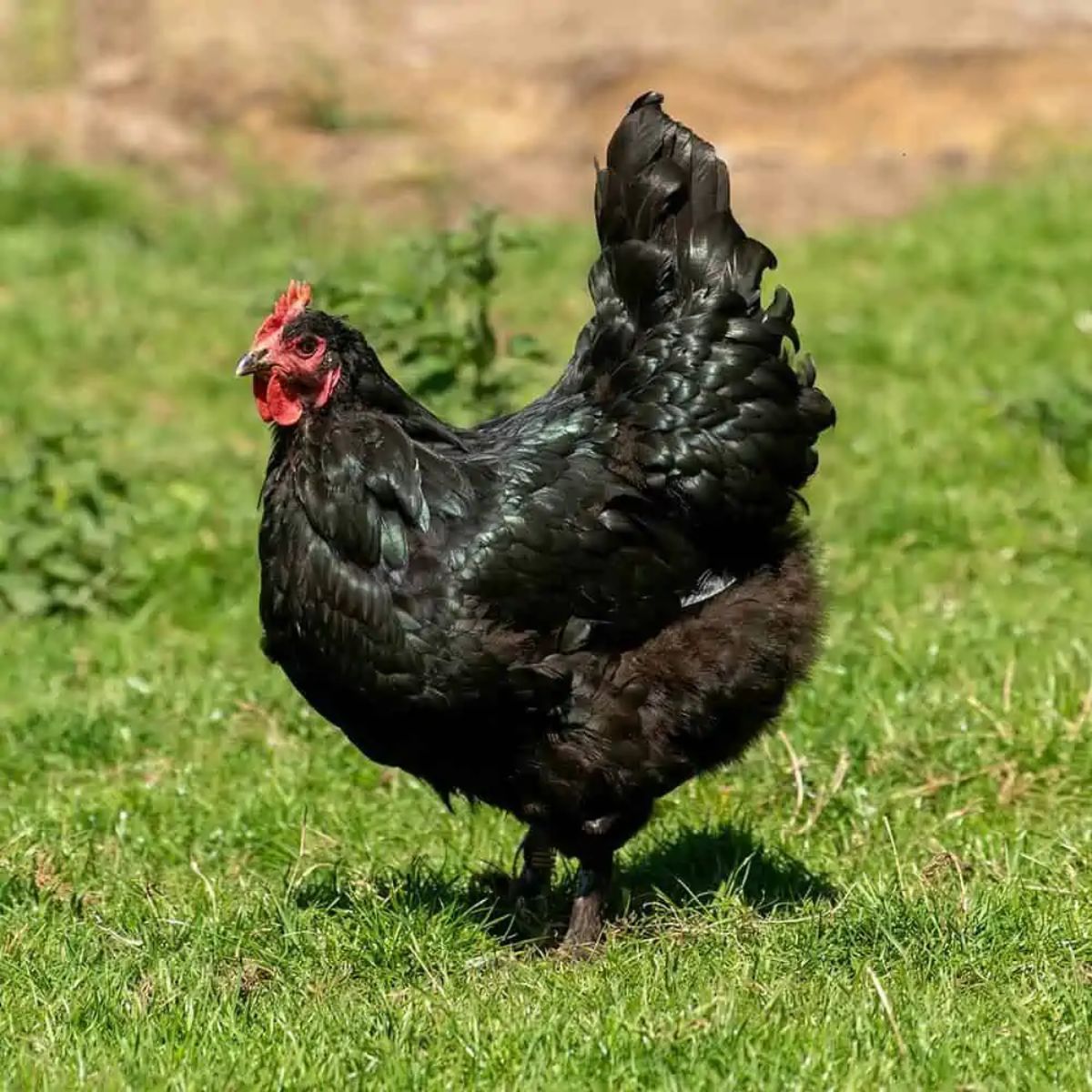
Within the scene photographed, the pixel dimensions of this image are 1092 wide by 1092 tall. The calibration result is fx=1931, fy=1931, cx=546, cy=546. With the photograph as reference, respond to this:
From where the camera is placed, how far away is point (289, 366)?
4785 mm

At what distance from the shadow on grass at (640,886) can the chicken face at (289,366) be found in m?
1.27

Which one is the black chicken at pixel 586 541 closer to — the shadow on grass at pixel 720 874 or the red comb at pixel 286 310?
the red comb at pixel 286 310

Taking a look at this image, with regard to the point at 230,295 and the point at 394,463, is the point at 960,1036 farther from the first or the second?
the point at 230,295

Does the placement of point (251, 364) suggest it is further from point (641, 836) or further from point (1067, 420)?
point (1067, 420)

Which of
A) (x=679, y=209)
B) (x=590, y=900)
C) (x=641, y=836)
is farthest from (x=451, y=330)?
(x=590, y=900)

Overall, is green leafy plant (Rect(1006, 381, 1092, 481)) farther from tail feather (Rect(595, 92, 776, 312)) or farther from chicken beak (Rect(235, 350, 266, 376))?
chicken beak (Rect(235, 350, 266, 376))

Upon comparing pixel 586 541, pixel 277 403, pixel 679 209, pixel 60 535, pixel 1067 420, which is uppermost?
pixel 679 209

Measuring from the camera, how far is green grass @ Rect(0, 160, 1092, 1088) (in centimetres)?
399

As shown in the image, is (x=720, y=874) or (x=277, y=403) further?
(x=720, y=874)

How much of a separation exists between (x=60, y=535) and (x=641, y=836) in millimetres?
3077

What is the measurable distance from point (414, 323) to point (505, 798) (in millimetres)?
3461

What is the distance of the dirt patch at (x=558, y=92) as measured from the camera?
12906 millimetres

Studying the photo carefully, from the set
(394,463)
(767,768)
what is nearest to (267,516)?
(394,463)

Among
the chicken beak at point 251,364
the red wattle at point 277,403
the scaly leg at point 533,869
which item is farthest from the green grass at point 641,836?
the chicken beak at point 251,364
